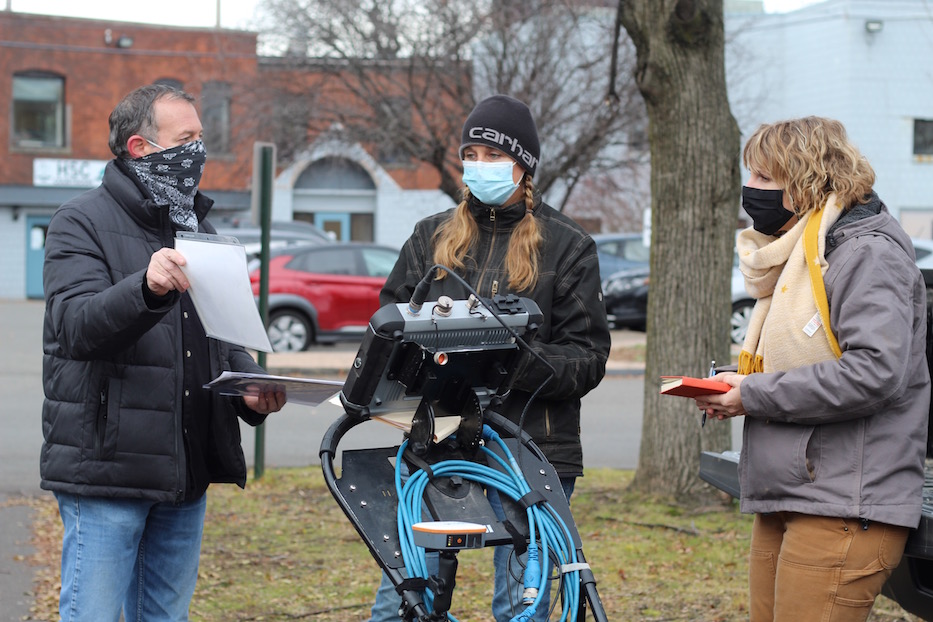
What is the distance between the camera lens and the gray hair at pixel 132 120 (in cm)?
343

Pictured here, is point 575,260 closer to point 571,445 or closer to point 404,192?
point 571,445

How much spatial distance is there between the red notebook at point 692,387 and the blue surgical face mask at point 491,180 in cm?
90

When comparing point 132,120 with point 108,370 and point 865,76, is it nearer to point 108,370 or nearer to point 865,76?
point 108,370

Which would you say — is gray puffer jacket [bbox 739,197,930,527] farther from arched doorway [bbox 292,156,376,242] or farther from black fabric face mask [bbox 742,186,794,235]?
arched doorway [bbox 292,156,376,242]

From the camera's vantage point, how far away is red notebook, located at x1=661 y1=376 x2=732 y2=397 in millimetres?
3189

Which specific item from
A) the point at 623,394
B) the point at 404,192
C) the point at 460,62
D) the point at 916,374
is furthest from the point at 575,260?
the point at 404,192

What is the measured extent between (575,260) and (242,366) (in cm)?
117

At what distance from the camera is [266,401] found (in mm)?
3541

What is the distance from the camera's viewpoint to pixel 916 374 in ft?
10.5

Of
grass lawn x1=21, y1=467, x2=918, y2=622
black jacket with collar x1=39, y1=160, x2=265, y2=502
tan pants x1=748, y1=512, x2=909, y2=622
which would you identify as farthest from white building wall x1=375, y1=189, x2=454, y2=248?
tan pants x1=748, y1=512, x2=909, y2=622

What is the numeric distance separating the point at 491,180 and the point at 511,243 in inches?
8.7

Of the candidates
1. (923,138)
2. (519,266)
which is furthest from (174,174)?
(923,138)

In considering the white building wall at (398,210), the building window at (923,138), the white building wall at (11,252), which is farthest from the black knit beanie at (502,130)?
the building window at (923,138)

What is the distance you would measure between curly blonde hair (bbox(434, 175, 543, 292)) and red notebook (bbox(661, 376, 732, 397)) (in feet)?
2.12
